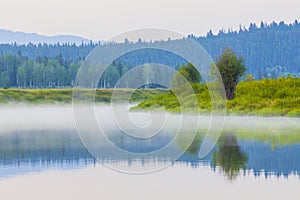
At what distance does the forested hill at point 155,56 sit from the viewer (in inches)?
3155

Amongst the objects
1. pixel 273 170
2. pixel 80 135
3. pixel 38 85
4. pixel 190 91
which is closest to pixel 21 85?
pixel 38 85

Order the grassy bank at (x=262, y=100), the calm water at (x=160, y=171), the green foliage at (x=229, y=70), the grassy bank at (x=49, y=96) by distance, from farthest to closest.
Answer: the grassy bank at (x=49, y=96), the green foliage at (x=229, y=70), the grassy bank at (x=262, y=100), the calm water at (x=160, y=171)

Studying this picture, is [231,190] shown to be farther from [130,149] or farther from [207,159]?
[130,149]

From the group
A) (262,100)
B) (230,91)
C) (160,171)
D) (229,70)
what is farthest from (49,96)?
(160,171)

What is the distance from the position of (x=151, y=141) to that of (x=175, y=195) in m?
10.0

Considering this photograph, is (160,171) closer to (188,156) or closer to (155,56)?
(188,156)

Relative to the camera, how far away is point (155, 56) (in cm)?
10994

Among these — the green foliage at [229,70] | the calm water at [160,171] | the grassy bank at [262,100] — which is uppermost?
the green foliage at [229,70]

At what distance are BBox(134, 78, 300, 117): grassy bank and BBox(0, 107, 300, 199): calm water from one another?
7436 millimetres

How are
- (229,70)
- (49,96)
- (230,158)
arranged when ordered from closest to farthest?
1. (230,158)
2. (229,70)
3. (49,96)

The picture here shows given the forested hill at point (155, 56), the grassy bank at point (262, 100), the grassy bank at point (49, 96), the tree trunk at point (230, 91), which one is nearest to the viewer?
the grassy bank at point (262, 100)

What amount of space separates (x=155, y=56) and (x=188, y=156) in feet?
306

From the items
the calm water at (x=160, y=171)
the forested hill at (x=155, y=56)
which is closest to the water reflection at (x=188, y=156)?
the calm water at (x=160, y=171)

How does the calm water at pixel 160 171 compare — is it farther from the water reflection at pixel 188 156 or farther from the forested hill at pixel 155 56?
the forested hill at pixel 155 56
